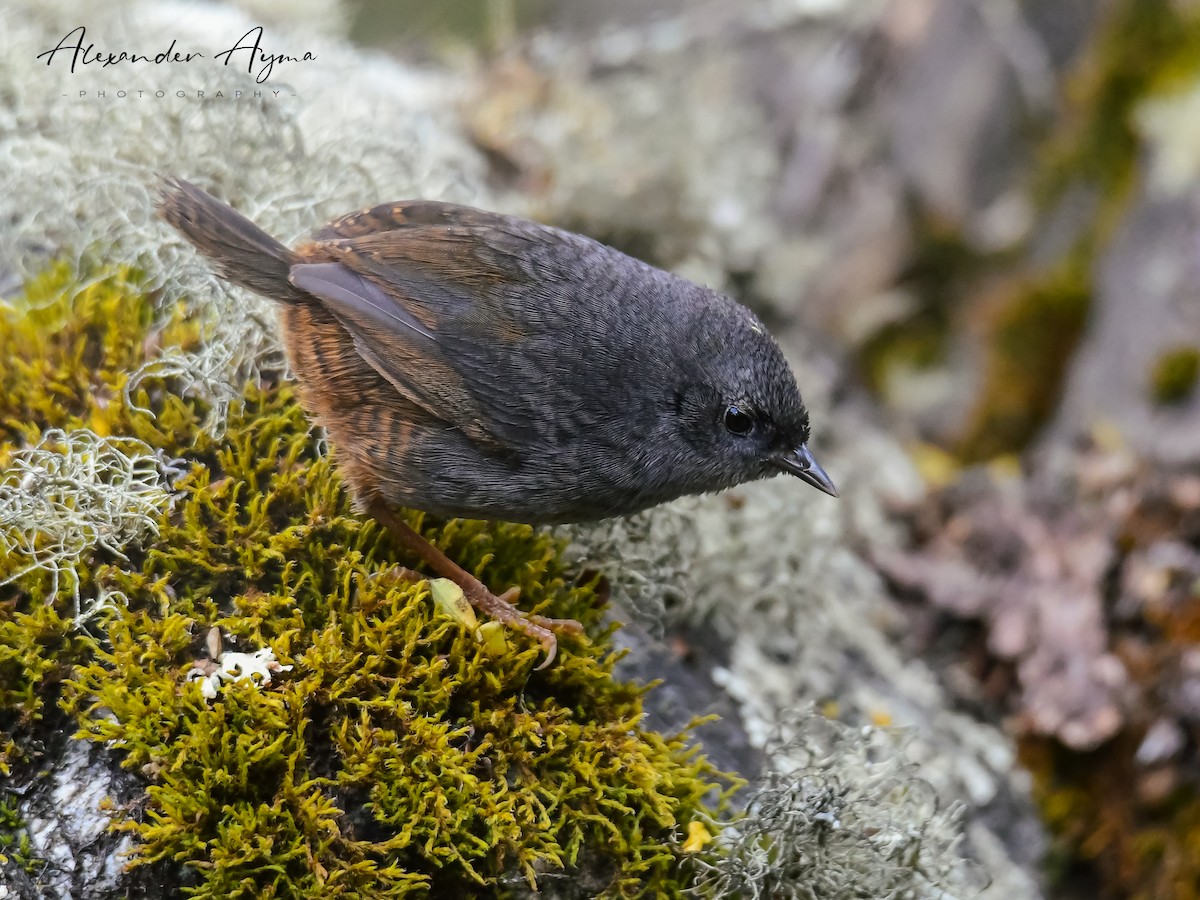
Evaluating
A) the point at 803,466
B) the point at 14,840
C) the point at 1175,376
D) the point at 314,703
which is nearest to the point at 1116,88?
the point at 1175,376

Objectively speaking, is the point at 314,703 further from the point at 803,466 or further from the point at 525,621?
the point at 803,466

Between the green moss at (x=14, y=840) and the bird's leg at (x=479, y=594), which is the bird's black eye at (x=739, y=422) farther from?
the green moss at (x=14, y=840)

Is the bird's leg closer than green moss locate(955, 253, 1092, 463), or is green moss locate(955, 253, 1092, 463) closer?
the bird's leg

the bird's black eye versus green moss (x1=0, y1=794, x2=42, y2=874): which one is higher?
the bird's black eye

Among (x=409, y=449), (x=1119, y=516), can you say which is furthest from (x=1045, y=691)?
(x=409, y=449)

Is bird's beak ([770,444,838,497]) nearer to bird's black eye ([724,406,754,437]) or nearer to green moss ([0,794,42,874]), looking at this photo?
bird's black eye ([724,406,754,437])

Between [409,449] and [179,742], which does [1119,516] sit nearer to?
[409,449]

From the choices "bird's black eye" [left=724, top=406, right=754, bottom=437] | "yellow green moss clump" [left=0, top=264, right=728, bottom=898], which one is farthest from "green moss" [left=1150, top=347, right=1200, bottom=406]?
"yellow green moss clump" [left=0, top=264, right=728, bottom=898]
